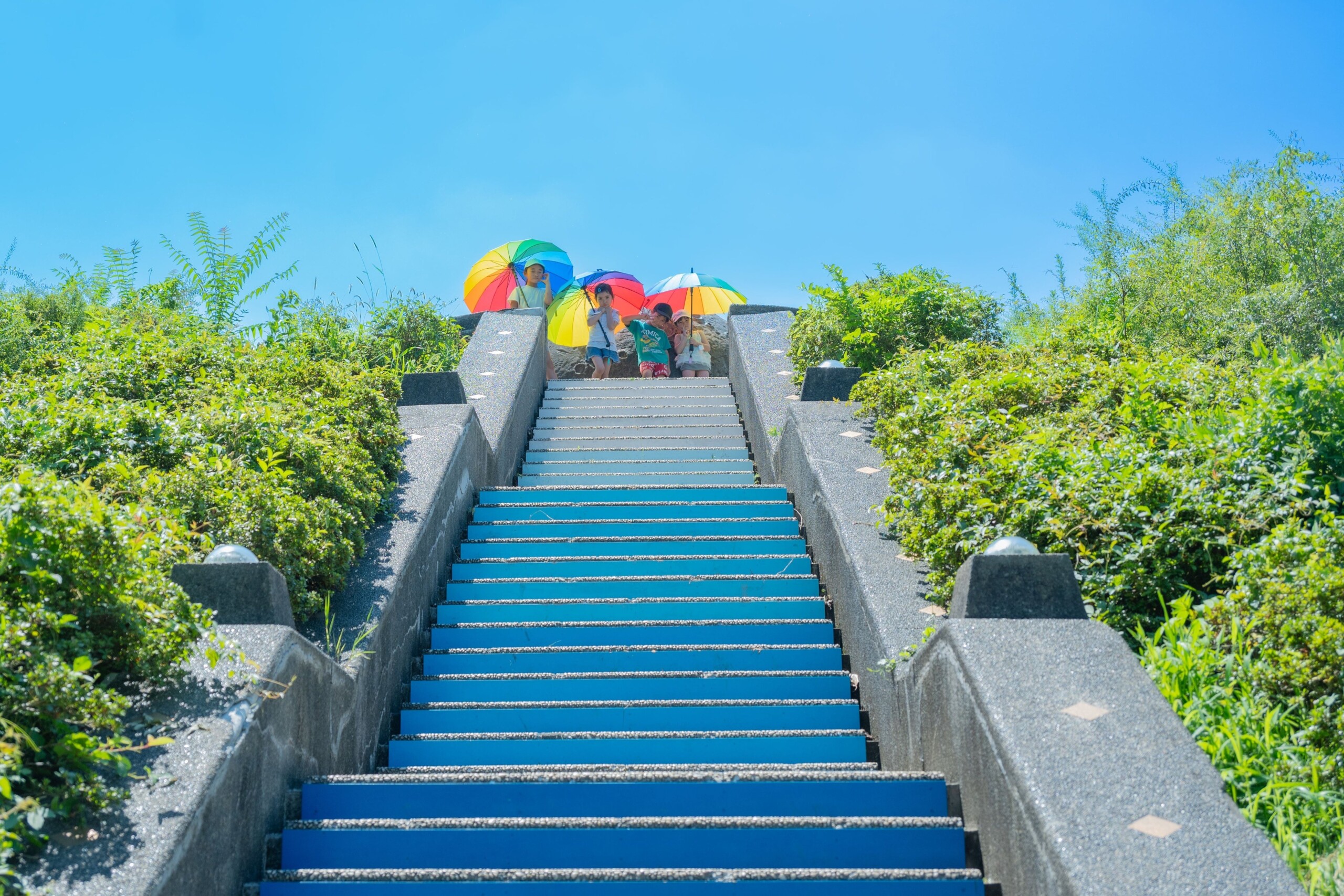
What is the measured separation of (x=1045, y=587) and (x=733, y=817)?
4.61 feet

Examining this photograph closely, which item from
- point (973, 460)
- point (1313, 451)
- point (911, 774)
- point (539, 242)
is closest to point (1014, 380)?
point (973, 460)

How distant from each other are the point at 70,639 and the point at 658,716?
8.18 ft

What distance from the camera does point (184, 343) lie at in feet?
25.0

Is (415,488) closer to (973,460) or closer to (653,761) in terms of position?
(653,761)

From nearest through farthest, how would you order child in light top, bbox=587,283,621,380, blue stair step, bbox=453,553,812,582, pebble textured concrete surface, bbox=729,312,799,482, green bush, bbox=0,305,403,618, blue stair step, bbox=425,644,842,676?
green bush, bbox=0,305,403,618 < blue stair step, bbox=425,644,842,676 < blue stair step, bbox=453,553,812,582 < pebble textured concrete surface, bbox=729,312,799,482 < child in light top, bbox=587,283,621,380

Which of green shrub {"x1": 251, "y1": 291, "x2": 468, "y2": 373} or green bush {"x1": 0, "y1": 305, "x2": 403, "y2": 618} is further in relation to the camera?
green shrub {"x1": 251, "y1": 291, "x2": 468, "y2": 373}

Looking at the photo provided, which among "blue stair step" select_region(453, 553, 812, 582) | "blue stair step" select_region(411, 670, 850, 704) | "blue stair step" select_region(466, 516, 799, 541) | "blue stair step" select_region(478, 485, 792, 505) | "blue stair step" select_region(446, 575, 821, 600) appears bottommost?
"blue stair step" select_region(411, 670, 850, 704)

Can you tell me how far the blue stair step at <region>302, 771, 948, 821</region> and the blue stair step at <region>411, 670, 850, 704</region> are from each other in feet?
4.17

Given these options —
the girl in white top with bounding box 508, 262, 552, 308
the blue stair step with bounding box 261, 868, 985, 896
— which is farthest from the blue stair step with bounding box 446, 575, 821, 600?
the girl in white top with bounding box 508, 262, 552, 308

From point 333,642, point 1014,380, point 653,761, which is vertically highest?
point 1014,380

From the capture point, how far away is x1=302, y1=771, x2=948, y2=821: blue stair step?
3834 mm

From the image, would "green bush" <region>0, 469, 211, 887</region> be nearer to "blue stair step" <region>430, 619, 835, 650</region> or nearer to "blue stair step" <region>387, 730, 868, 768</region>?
"blue stair step" <region>387, 730, 868, 768</region>

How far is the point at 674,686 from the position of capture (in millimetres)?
5160

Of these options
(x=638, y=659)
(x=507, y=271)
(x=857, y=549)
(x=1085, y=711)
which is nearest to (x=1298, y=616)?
(x=1085, y=711)
